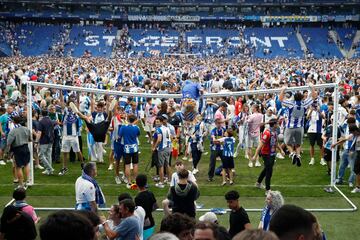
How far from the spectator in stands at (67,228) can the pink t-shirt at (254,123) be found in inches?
461

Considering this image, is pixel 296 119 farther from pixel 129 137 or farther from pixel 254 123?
pixel 129 137

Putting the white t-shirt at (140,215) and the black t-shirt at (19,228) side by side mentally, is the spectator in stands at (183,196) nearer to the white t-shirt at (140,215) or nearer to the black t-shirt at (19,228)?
the white t-shirt at (140,215)

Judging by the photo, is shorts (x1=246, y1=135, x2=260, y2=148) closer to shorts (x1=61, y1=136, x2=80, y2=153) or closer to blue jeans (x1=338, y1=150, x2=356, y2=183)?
blue jeans (x1=338, y1=150, x2=356, y2=183)

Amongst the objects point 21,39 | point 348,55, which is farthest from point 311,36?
point 21,39

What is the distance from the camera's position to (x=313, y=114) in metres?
15.8

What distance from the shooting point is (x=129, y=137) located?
499 inches

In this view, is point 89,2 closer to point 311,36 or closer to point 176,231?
point 311,36

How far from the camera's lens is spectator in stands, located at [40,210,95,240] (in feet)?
10.4

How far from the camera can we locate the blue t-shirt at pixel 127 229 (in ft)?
22.0

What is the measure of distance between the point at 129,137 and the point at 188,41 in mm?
52850

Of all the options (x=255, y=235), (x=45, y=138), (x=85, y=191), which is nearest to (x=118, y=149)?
(x=45, y=138)

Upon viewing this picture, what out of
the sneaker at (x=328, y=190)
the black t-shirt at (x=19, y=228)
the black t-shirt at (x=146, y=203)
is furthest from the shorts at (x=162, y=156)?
the black t-shirt at (x=19, y=228)

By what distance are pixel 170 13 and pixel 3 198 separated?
59.3 m

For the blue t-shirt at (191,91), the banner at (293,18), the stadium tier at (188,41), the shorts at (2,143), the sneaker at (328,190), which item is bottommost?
the sneaker at (328,190)
